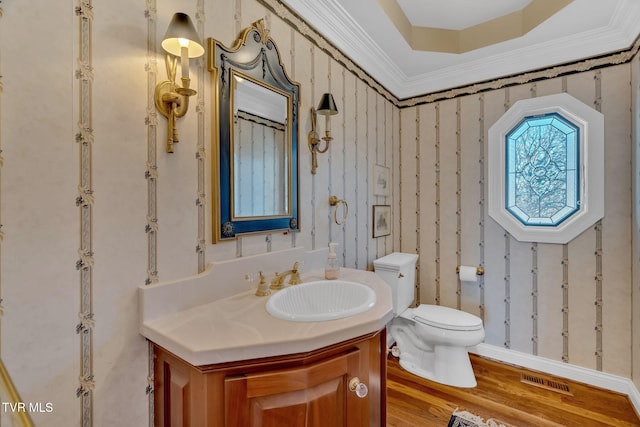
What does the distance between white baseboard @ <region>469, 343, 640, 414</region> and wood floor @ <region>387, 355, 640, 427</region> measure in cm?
5

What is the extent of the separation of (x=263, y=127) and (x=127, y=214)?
2.40 feet

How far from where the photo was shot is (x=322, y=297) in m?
1.41

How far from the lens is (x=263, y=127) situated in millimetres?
1405

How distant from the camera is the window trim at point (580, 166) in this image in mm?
2008

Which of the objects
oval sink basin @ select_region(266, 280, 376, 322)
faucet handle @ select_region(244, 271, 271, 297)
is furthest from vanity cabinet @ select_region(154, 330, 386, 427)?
faucet handle @ select_region(244, 271, 271, 297)

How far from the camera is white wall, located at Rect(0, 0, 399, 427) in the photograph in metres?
0.75

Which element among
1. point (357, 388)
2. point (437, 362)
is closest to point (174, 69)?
point (357, 388)

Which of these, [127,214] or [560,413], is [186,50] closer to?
[127,214]

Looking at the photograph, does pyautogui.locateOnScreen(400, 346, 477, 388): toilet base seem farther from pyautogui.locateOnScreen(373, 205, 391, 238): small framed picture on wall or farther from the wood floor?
pyautogui.locateOnScreen(373, 205, 391, 238): small framed picture on wall

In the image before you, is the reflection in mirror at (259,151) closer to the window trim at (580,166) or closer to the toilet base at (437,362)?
the toilet base at (437,362)

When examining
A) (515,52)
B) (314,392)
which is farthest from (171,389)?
(515,52)

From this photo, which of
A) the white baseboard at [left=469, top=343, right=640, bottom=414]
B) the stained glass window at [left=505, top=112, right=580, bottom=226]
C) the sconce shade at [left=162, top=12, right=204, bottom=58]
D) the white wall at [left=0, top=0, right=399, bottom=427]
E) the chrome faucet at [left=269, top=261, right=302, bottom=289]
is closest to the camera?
the white wall at [left=0, top=0, right=399, bottom=427]

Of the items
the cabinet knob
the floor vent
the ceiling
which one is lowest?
the floor vent

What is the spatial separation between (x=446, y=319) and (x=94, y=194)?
2199 millimetres
